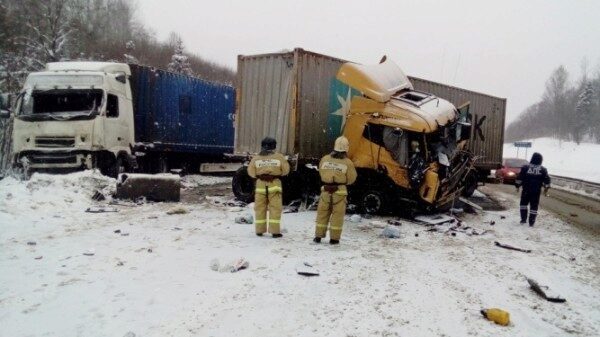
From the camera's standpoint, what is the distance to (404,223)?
884 centimetres

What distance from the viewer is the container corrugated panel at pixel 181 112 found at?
43.8 ft

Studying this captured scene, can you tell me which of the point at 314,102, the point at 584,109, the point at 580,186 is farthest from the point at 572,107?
the point at 314,102

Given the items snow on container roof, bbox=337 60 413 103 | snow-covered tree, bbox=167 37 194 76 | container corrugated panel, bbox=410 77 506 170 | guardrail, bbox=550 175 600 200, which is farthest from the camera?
snow-covered tree, bbox=167 37 194 76

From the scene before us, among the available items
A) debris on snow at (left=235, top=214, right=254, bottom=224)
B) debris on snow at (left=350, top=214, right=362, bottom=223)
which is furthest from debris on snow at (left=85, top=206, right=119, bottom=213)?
debris on snow at (left=350, top=214, right=362, bottom=223)

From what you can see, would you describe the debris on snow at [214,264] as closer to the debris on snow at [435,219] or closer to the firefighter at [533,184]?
the debris on snow at [435,219]

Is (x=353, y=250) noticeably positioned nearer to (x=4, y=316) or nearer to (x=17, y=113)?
(x=4, y=316)

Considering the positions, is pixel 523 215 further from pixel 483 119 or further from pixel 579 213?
pixel 483 119

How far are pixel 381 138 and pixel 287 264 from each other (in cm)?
428

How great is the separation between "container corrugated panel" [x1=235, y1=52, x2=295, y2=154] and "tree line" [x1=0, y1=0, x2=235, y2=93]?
572 inches

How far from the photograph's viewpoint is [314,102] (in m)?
9.83

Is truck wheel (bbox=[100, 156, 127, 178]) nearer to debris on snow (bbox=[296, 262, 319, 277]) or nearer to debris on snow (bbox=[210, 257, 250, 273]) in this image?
debris on snow (bbox=[210, 257, 250, 273])

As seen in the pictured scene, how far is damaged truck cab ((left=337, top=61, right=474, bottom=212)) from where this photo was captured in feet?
28.5

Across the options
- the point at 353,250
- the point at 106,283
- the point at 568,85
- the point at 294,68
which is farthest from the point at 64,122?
the point at 568,85

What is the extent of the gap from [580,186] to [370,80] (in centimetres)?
1829
